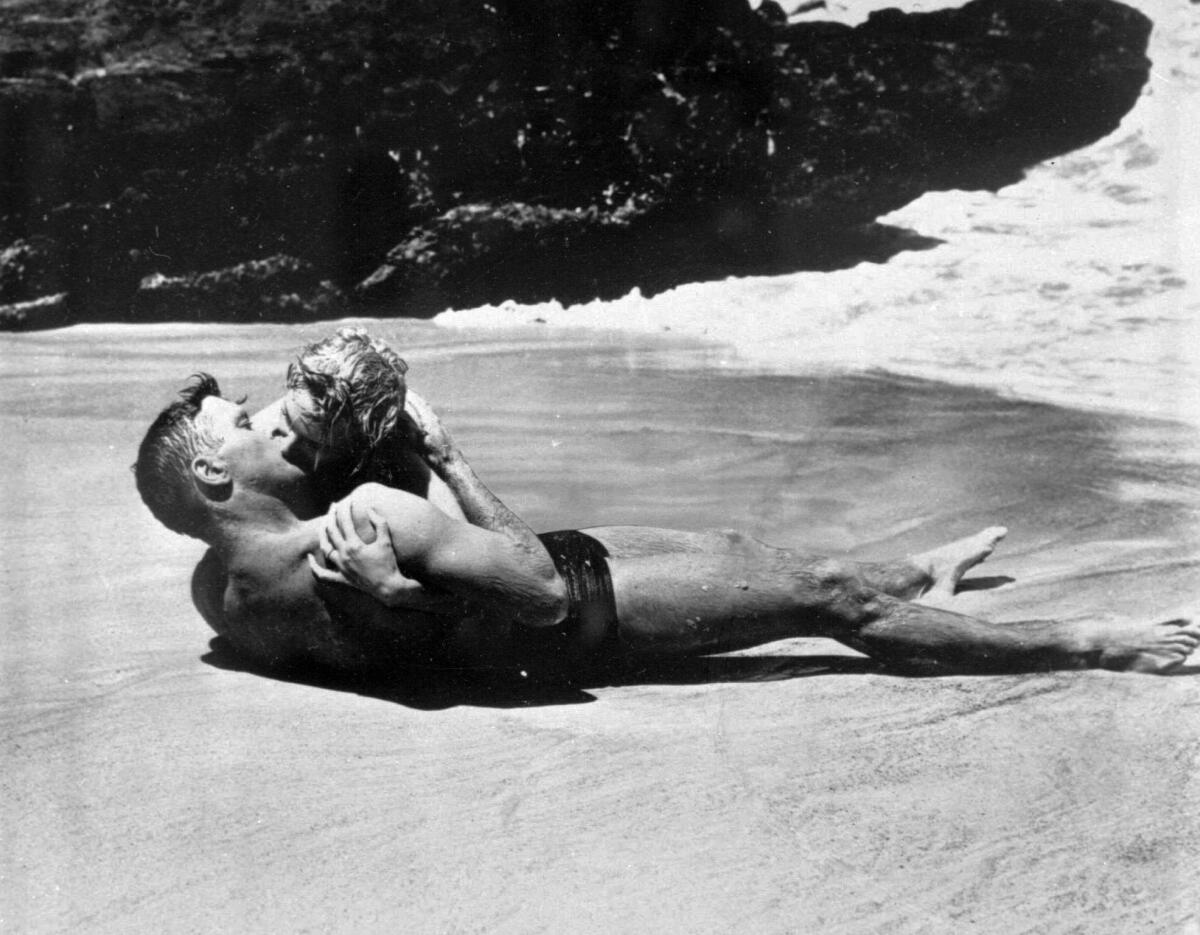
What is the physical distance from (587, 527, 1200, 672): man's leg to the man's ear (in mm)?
902

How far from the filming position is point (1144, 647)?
3.52 m

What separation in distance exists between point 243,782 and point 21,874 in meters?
0.46

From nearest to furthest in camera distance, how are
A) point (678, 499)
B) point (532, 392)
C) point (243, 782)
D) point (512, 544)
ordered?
point (243, 782)
point (512, 544)
point (678, 499)
point (532, 392)

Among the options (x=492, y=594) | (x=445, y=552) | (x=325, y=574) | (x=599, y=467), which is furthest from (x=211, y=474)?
(x=599, y=467)

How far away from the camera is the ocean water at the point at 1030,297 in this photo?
666cm

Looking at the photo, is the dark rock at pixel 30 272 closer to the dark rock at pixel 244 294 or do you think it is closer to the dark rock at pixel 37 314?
the dark rock at pixel 37 314

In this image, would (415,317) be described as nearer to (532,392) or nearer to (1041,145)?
(532,392)

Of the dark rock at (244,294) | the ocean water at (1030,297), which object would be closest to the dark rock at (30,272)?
the dark rock at (244,294)

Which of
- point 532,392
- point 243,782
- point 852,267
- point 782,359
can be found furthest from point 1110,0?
point 243,782

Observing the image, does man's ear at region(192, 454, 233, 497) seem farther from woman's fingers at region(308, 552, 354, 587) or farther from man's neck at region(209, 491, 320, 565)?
woman's fingers at region(308, 552, 354, 587)

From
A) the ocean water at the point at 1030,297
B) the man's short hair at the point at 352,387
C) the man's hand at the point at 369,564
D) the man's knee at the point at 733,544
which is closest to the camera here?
the man's hand at the point at 369,564

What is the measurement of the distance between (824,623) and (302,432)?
1294 mm

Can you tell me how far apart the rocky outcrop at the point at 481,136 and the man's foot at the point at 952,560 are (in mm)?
3587

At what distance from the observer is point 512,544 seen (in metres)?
3.14
